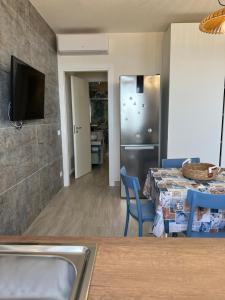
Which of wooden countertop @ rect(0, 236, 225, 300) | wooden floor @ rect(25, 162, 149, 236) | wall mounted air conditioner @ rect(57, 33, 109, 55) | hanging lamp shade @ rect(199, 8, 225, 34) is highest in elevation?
wall mounted air conditioner @ rect(57, 33, 109, 55)

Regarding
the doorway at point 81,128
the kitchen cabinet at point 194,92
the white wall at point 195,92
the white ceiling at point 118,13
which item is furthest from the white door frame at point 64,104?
the white wall at point 195,92

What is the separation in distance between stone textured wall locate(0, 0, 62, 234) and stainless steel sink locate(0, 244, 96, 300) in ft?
4.76

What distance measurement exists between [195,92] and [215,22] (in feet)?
5.34

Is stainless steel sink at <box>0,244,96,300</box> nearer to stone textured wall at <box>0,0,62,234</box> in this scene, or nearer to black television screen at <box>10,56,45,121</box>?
stone textured wall at <box>0,0,62,234</box>

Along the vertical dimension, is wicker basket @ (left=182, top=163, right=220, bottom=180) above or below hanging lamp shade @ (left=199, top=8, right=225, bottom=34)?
below

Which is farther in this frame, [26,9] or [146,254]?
[26,9]

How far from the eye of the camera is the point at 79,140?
4656 mm

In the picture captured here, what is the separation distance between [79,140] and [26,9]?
8.05 ft

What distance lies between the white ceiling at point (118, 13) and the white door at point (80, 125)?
1.09 meters

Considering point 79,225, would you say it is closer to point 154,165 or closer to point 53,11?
point 154,165

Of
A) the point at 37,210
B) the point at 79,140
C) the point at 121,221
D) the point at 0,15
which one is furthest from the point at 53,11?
the point at 121,221

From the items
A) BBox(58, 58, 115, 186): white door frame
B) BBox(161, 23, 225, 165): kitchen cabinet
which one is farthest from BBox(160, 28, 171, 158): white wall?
BBox(58, 58, 115, 186): white door frame

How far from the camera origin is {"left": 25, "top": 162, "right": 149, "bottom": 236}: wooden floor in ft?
8.80

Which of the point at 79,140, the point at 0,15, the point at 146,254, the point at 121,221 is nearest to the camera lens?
the point at 146,254
